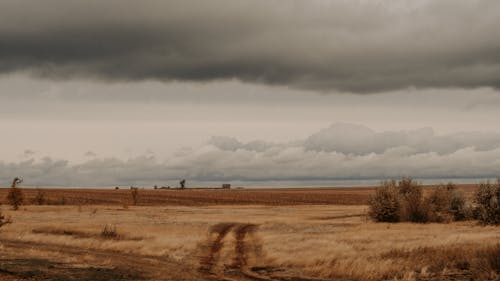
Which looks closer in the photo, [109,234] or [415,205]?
[109,234]

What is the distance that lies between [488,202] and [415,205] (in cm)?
811

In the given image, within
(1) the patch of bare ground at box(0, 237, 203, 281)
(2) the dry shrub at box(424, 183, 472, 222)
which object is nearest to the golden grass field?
(1) the patch of bare ground at box(0, 237, 203, 281)

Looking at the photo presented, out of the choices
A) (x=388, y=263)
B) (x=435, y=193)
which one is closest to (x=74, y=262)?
(x=388, y=263)

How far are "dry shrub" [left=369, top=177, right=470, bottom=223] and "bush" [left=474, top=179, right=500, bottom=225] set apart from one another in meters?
4.44

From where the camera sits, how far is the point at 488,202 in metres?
60.8

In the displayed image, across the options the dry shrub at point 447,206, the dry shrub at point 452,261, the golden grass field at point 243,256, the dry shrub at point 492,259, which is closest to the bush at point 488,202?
the dry shrub at point 447,206

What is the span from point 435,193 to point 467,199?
3.98 m

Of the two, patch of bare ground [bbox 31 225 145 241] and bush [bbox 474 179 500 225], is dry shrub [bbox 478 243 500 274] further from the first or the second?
bush [bbox 474 179 500 225]

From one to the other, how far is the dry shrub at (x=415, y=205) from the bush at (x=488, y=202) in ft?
14.6

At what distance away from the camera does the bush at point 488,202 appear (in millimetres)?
58728

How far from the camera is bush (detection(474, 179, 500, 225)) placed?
58.7 meters

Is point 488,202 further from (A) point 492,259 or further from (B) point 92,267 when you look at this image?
(B) point 92,267

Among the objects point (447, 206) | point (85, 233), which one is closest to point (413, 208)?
point (447, 206)

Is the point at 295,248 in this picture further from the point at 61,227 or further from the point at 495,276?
the point at 61,227
